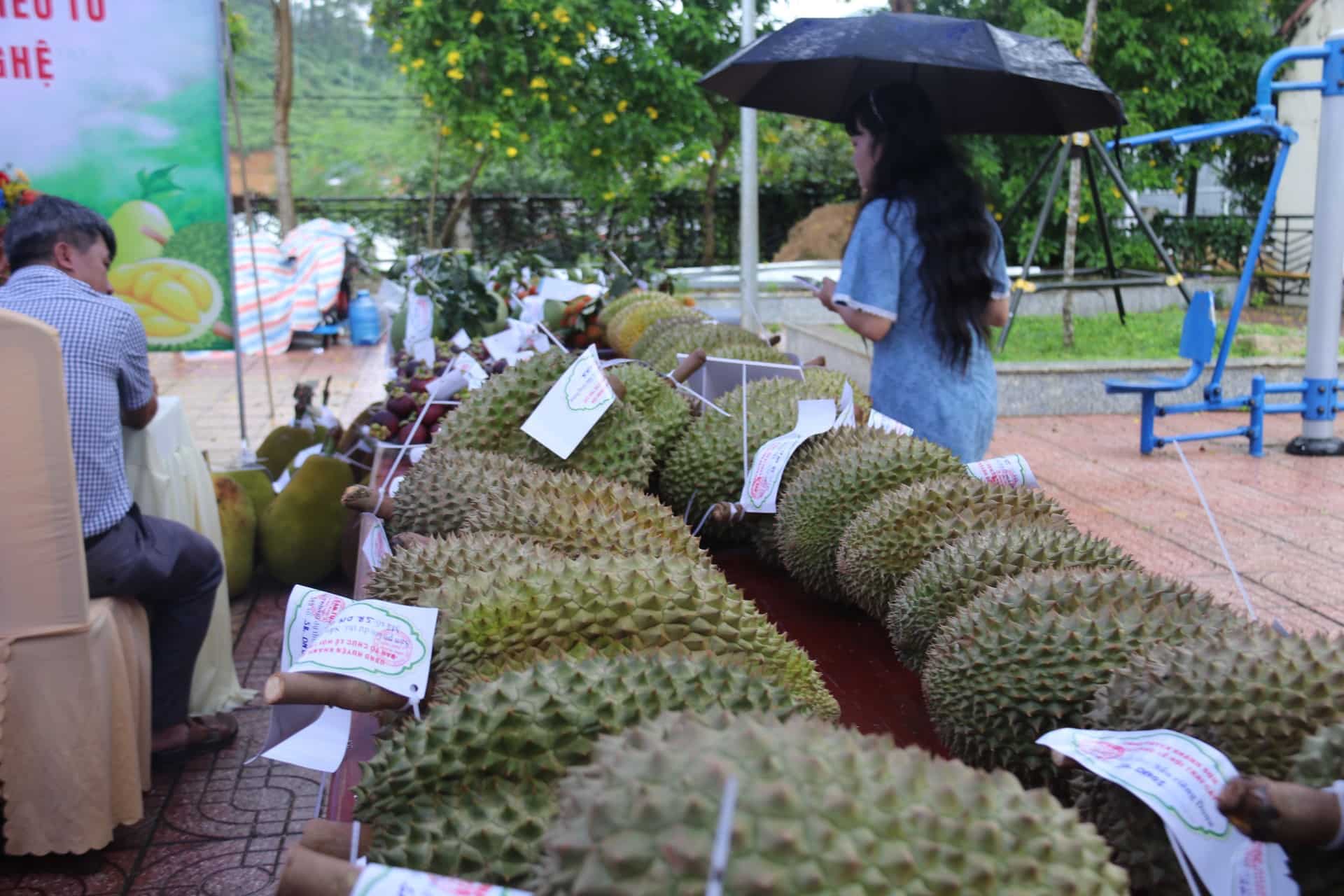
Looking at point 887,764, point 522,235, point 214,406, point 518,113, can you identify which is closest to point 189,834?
point 887,764

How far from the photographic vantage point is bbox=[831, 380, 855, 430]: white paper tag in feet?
7.07

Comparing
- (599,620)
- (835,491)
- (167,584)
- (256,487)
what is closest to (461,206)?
(256,487)

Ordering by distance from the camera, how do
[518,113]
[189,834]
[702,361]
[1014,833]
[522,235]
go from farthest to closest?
[522,235] < [518,113] < [189,834] < [702,361] < [1014,833]

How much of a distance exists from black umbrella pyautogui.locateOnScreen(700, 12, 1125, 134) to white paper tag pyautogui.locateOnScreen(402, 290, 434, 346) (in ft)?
4.21

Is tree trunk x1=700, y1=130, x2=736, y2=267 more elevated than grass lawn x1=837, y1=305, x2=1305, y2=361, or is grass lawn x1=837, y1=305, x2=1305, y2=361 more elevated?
tree trunk x1=700, y1=130, x2=736, y2=267

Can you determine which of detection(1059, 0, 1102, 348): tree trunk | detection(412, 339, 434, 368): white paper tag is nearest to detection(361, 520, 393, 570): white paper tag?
detection(412, 339, 434, 368): white paper tag

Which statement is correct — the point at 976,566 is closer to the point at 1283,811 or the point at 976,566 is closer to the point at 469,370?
the point at 1283,811

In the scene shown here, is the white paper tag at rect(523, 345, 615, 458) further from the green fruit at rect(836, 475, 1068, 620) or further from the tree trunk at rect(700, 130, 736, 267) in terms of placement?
the tree trunk at rect(700, 130, 736, 267)

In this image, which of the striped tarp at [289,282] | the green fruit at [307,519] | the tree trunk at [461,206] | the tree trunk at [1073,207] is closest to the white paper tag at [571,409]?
the green fruit at [307,519]

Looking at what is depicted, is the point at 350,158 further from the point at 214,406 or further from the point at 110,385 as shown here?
the point at 110,385

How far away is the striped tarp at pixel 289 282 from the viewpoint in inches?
453

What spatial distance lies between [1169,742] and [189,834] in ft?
9.24

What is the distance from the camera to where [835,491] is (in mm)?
1881

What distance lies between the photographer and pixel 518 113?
1043 centimetres
